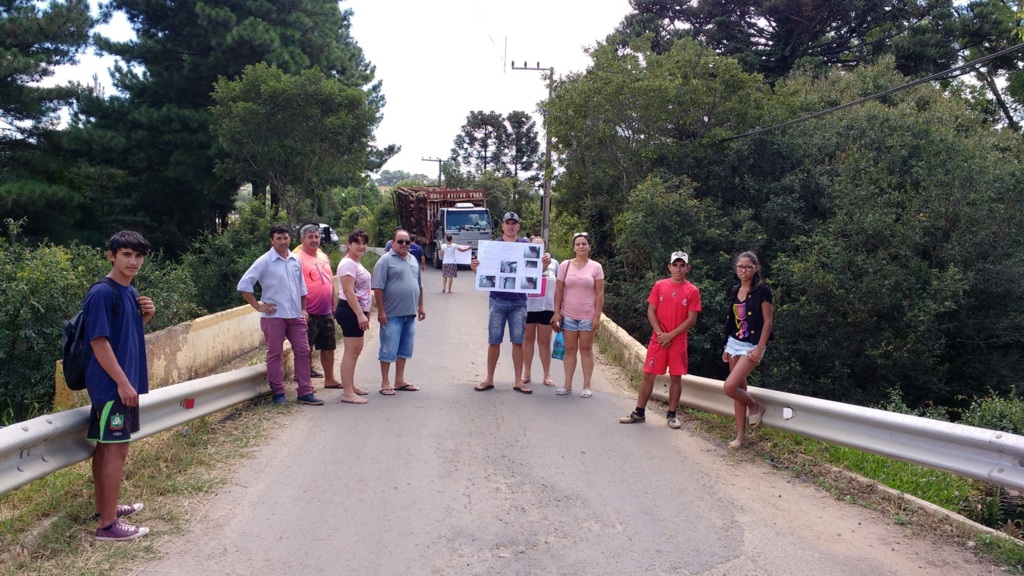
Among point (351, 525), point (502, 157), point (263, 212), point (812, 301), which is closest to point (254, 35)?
point (263, 212)

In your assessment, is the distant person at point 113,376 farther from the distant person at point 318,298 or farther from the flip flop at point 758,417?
the flip flop at point 758,417

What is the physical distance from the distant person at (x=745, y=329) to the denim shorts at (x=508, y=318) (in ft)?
8.81

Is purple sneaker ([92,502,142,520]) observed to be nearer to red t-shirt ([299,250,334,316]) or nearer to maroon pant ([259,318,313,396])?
maroon pant ([259,318,313,396])

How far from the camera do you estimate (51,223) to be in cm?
2386

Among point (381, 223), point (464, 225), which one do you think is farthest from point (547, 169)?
point (381, 223)

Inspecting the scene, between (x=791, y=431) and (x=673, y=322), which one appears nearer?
(x=791, y=431)

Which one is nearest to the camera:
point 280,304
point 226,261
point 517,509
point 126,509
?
point 126,509

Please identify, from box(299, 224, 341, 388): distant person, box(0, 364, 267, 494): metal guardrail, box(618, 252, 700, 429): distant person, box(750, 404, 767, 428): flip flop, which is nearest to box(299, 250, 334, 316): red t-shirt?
box(299, 224, 341, 388): distant person

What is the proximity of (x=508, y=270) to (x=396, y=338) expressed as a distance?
1434mm

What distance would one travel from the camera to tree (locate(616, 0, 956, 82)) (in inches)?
1076

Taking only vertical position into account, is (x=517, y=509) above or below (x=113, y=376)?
below

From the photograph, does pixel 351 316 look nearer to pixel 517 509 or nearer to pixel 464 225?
pixel 517 509

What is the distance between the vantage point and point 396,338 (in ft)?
28.2

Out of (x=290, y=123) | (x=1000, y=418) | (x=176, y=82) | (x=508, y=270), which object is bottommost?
(x=1000, y=418)
